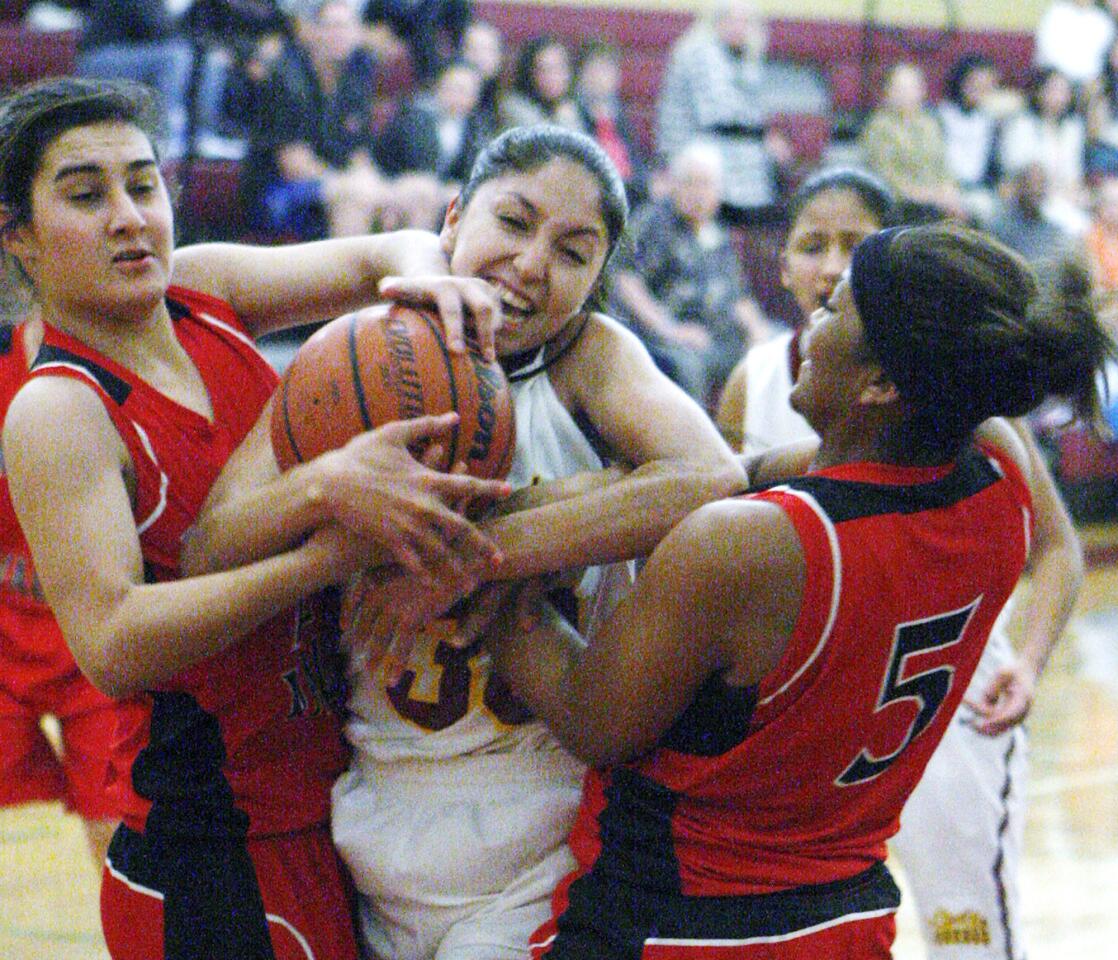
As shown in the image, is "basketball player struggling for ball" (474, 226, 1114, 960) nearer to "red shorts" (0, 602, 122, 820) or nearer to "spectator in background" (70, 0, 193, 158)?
"red shorts" (0, 602, 122, 820)

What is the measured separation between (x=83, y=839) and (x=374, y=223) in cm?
309

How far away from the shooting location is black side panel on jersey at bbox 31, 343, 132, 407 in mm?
1965

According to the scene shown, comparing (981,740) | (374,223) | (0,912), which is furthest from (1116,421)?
(0,912)

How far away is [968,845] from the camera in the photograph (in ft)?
9.65

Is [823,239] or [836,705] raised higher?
[823,239]

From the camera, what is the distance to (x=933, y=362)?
69.7 inches

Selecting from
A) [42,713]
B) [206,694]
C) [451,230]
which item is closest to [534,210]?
[451,230]

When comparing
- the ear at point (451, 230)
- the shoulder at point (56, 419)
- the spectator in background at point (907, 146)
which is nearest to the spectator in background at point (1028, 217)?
the spectator in background at point (907, 146)

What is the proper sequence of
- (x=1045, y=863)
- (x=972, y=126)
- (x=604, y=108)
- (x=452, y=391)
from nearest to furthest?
(x=452, y=391), (x=1045, y=863), (x=604, y=108), (x=972, y=126)

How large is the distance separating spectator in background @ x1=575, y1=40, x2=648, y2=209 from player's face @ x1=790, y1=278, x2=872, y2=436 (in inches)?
251

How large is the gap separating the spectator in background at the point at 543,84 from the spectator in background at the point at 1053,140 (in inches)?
150

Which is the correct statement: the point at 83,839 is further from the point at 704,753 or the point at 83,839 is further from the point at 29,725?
the point at 704,753

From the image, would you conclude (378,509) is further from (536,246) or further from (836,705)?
(836,705)

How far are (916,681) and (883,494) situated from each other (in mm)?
245
